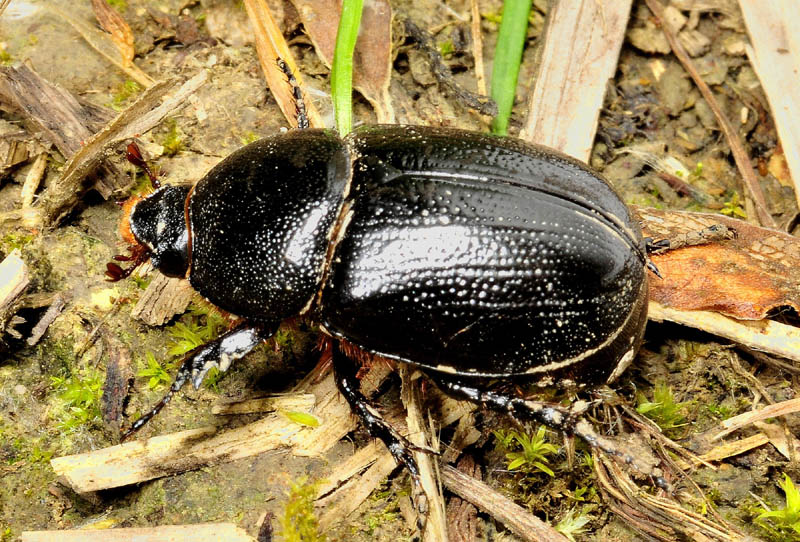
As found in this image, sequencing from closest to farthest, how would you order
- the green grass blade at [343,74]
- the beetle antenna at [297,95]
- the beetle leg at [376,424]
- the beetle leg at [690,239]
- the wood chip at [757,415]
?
1. the beetle leg at [376,424]
2. the wood chip at [757,415]
3. the beetle leg at [690,239]
4. the beetle antenna at [297,95]
5. the green grass blade at [343,74]

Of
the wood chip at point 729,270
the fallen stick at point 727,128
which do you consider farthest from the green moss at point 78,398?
the fallen stick at point 727,128

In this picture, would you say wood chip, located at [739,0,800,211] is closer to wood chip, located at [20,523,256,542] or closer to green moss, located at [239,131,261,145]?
green moss, located at [239,131,261,145]

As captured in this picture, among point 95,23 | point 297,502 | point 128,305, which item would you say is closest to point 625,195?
point 297,502

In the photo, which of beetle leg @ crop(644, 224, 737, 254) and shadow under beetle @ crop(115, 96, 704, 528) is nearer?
shadow under beetle @ crop(115, 96, 704, 528)

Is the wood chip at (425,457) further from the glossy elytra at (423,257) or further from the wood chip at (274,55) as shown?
the wood chip at (274,55)

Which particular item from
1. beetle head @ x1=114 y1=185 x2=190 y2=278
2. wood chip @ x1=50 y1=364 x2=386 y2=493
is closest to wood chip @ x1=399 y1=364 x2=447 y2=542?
wood chip @ x1=50 y1=364 x2=386 y2=493

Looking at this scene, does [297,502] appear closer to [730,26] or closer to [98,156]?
[98,156]
